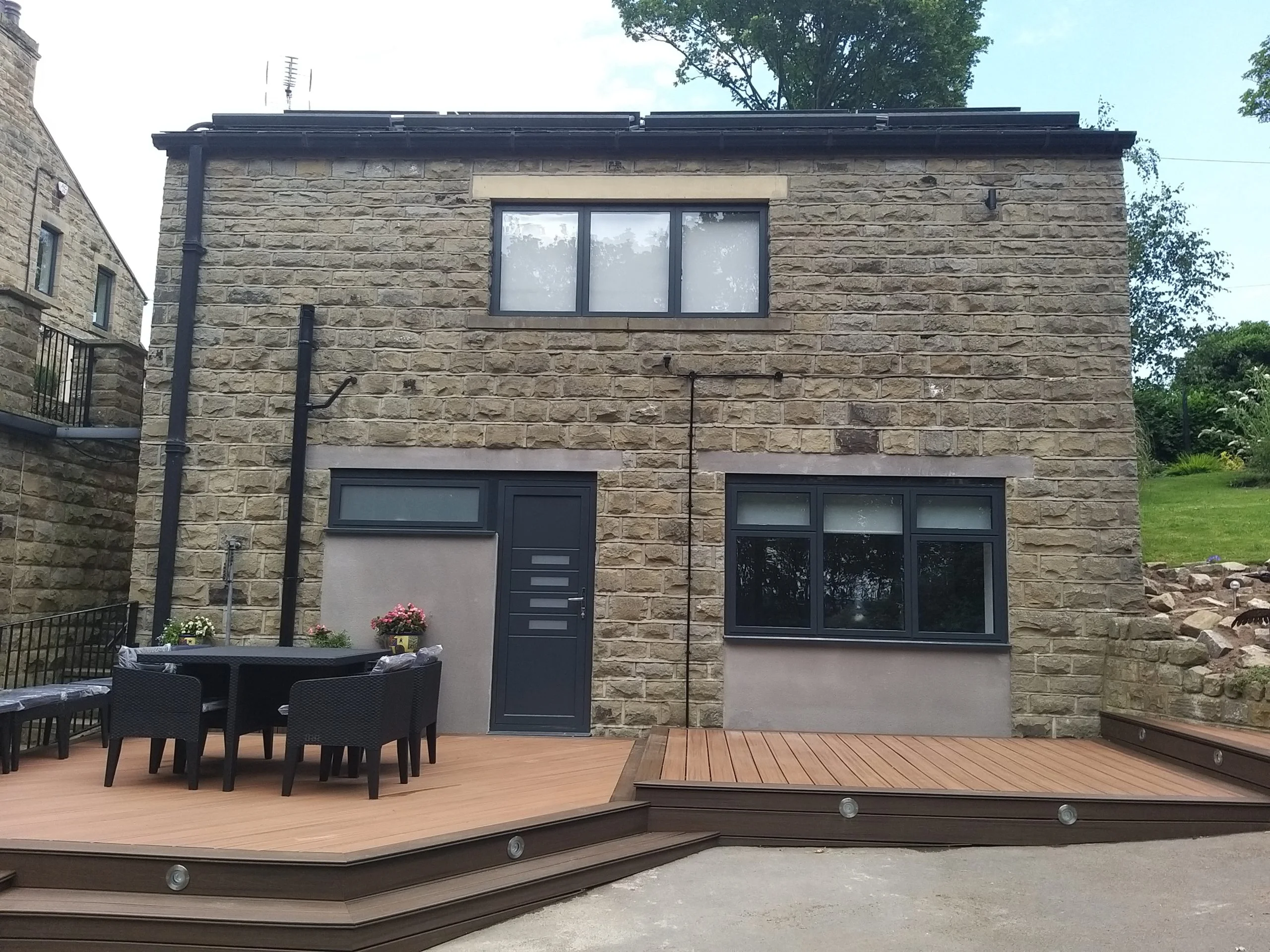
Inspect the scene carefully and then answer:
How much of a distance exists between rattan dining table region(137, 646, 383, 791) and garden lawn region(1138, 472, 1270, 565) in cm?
824

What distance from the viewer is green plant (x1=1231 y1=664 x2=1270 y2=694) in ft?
20.3

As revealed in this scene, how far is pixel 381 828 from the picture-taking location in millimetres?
4242

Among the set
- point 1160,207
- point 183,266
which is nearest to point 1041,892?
point 183,266

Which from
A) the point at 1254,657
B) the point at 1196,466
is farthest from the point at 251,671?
the point at 1196,466

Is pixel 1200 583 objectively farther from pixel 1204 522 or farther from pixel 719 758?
pixel 719 758

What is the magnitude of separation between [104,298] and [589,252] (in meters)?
13.2

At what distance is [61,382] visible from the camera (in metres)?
8.73

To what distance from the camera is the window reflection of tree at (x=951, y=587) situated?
741cm

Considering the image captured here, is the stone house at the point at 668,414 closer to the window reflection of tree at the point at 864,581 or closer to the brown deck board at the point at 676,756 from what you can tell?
the window reflection of tree at the point at 864,581

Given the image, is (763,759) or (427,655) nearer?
(427,655)

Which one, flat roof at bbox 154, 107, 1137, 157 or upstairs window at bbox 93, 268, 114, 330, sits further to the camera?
upstairs window at bbox 93, 268, 114, 330

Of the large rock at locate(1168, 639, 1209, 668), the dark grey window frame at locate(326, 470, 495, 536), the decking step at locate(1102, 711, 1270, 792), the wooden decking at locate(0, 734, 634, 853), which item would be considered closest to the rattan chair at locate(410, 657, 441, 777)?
the wooden decking at locate(0, 734, 634, 853)

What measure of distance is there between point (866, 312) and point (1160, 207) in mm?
19619

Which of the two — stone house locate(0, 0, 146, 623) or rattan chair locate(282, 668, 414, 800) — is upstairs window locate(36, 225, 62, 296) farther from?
rattan chair locate(282, 668, 414, 800)
